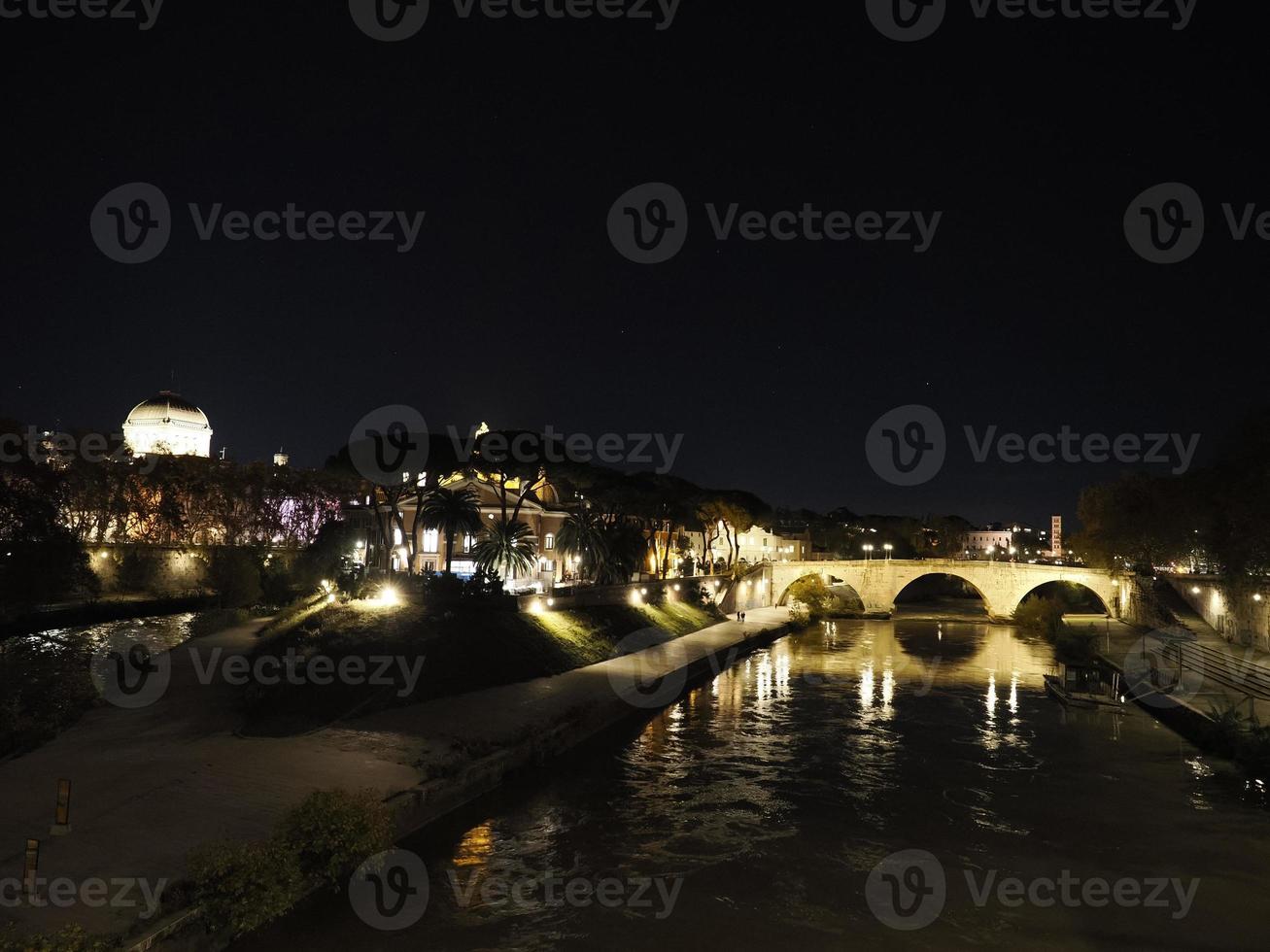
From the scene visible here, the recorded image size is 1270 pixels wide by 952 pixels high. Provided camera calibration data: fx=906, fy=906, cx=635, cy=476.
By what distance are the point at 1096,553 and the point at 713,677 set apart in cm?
4297

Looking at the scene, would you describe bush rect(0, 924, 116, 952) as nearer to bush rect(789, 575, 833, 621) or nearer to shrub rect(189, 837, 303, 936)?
shrub rect(189, 837, 303, 936)

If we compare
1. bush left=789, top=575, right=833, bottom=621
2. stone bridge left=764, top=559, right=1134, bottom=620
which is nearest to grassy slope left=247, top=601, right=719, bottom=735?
bush left=789, top=575, right=833, bottom=621

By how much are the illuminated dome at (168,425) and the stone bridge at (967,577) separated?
6906 cm

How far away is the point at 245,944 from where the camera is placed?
45.9 ft

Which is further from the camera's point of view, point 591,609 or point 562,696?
point 591,609

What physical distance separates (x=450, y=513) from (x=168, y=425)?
7579 centimetres

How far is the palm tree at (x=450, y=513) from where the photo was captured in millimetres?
44969

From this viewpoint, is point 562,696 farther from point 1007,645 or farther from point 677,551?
point 677,551

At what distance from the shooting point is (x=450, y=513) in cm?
4488

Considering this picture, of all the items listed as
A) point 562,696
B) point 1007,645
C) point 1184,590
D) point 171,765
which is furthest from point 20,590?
point 1184,590

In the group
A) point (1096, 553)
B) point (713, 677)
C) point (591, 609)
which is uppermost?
point (1096, 553)

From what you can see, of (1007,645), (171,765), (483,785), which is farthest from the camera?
(1007,645)

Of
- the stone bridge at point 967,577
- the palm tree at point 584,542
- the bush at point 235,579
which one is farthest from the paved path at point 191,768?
the stone bridge at point 967,577

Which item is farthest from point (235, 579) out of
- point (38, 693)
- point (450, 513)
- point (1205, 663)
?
point (1205, 663)
